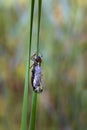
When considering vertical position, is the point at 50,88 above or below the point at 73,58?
below

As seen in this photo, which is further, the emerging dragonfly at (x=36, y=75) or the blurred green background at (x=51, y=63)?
the blurred green background at (x=51, y=63)

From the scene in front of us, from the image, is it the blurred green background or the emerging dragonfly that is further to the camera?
the blurred green background

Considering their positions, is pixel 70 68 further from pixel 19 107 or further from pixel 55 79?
pixel 19 107

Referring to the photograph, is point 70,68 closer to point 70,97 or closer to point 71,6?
point 70,97

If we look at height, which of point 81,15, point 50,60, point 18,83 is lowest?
point 18,83

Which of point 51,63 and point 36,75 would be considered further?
point 51,63

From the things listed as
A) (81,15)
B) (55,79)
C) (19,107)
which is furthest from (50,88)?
(81,15)
